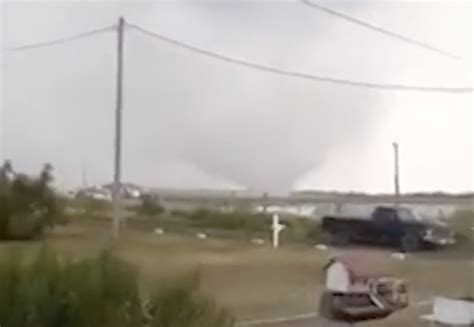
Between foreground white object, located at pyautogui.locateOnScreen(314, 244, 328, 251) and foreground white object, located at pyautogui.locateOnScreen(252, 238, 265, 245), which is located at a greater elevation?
foreground white object, located at pyautogui.locateOnScreen(252, 238, 265, 245)

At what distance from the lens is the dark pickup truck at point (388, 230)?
289 cm

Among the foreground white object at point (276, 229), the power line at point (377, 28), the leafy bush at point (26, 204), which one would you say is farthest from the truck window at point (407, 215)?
the leafy bush at point (26, 204)

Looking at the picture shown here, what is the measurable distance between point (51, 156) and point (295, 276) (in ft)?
2.40

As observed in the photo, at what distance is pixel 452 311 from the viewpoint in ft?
Answer: 9.77

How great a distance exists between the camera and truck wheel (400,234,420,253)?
2896 millimetres

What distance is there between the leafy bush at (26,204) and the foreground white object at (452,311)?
110cm

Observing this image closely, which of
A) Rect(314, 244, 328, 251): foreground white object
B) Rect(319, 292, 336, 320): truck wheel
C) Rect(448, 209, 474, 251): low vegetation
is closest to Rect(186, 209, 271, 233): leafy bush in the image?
Rect(314, 244, 328, 251): foreground white object

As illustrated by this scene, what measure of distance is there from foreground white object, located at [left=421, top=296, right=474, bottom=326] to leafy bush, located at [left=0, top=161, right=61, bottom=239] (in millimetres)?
1099

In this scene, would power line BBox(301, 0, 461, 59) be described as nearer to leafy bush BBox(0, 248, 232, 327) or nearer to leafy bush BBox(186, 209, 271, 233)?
leafy bush BBox(186, 209, 271, 233)

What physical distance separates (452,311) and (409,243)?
248 millimetres

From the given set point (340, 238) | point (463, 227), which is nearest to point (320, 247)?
point (340, 238)

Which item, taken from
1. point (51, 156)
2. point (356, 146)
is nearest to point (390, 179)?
point (356, 146)

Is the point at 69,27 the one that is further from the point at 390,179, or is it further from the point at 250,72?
the point at 390,179

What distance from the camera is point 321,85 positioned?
290 cm
